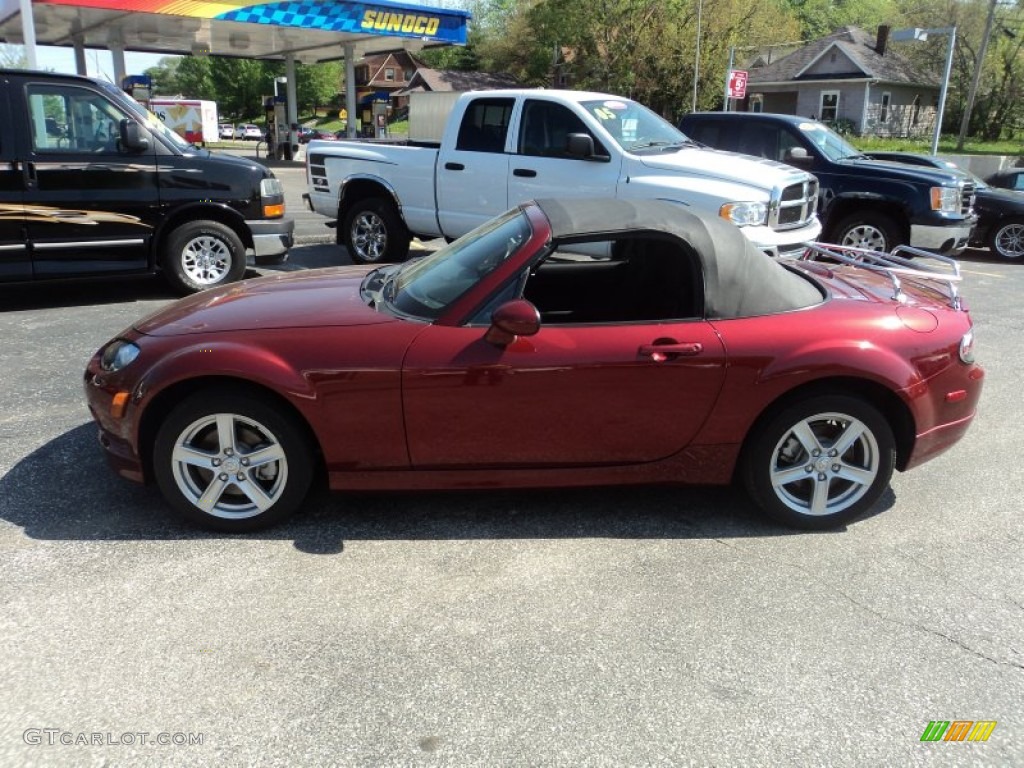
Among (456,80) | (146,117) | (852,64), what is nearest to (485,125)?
(146,117)

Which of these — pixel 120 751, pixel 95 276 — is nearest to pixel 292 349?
pixel 120 751

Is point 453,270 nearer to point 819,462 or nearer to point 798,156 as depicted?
point 819,462

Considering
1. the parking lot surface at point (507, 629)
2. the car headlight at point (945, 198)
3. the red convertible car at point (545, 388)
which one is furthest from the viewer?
the car headlight at point (945, 198)

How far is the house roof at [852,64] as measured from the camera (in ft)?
154

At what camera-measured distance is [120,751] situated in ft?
7.80

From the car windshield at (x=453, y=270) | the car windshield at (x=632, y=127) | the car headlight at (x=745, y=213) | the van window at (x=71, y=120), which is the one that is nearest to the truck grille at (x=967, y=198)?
the car windshield at (x=632, y=127)

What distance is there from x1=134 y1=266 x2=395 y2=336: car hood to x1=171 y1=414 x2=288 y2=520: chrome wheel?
443 mm

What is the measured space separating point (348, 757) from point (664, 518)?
6.48ft

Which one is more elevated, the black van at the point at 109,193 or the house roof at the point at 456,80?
the house roof at the point at 456,80

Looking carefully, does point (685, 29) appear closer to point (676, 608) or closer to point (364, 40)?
point (364, 40)

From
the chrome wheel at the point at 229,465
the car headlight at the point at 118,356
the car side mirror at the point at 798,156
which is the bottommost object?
the chrome wheel at the point at 229,465

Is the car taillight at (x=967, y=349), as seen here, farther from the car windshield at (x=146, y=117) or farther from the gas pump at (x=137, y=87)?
the gas pump at (x=137, y=87)

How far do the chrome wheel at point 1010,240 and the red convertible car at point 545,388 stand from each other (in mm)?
10226

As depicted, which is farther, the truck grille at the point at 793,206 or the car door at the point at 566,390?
the truck grille at the point at 793,206
